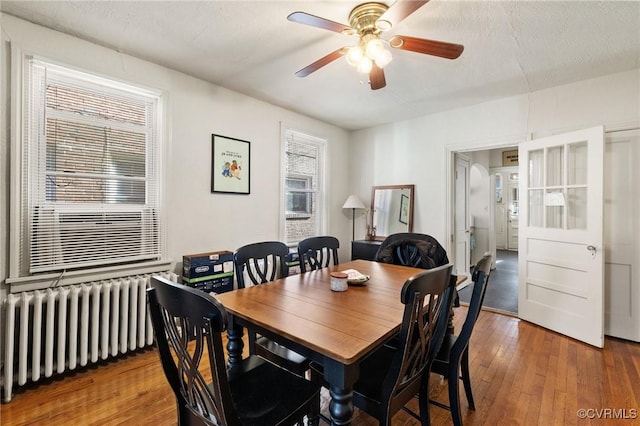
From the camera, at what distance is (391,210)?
4.42m

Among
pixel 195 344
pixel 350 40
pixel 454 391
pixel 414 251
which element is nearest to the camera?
pixel 195 344

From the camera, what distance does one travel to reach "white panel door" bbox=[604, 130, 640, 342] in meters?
2.75

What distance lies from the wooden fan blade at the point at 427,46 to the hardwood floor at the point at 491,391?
2.25 meters

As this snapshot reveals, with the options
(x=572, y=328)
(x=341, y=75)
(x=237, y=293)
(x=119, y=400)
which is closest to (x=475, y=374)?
(x=572, y=328)

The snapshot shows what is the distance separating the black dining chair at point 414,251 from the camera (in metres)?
2.53

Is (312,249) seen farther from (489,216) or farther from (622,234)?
(489,216)

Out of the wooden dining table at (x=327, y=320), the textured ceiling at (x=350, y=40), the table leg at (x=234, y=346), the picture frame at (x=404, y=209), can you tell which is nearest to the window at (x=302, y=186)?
the textured ceiling at (x=350, y=40)

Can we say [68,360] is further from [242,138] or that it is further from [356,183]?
[356,183]

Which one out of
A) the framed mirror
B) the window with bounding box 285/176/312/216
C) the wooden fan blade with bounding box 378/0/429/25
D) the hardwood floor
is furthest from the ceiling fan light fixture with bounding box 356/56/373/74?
the framed mirror

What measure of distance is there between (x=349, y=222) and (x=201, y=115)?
2865 millimetres

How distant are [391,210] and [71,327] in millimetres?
3814

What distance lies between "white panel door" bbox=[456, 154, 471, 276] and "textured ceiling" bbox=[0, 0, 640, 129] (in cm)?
156

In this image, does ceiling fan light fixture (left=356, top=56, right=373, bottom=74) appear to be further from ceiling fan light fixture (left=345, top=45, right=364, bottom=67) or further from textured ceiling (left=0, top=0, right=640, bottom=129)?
textured ceiling (left=0, top=0, right=640, bottom=129)

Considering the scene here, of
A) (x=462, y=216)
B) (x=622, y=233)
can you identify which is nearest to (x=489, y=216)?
(x=462, y=216)
